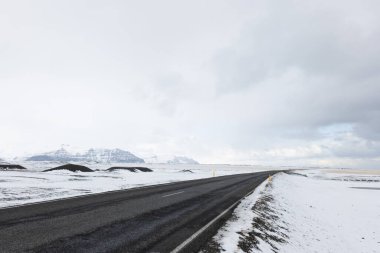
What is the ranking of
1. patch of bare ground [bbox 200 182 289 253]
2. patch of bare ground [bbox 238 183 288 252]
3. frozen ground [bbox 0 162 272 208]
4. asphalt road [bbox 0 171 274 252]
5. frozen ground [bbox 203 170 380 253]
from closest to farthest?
1. asphalt road [bbox 0 171 274 252]
2. patch of bare ground [bbox 200 182 289 253]
3. patch of bare ground [bbox 238 183 288 252]
4. frozen ground [bbox 203 170 380 253]
5. frozen ground [bbox 0 162 272 208]

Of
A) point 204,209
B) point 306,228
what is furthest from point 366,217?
point 204,209

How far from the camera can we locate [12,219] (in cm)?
926

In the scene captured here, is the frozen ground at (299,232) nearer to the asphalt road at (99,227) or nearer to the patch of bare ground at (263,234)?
the patch of bare ground at (263,234)

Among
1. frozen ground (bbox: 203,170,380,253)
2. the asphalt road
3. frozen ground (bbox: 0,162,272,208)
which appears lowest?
frozen ground (bbox: 203,170,380,253)

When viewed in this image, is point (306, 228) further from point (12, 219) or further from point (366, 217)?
point (12, 219)

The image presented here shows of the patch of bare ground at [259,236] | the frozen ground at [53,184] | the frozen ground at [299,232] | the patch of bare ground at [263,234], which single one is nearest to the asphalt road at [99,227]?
the patch of bare ground at [259,236]

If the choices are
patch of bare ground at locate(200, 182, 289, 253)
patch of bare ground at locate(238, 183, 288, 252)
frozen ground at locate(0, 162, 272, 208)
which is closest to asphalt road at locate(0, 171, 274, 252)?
patch of bare ground at locate(200, 182, 289, 253)

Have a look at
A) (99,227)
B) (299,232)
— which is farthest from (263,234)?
(99,227)

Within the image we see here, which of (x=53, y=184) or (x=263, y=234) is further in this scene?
(x=53, y=184)

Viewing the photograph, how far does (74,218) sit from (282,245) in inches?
261

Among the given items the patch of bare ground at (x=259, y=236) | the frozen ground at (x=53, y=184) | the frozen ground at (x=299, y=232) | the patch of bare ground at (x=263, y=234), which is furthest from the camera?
the frozen ground at (x=53, y=184)

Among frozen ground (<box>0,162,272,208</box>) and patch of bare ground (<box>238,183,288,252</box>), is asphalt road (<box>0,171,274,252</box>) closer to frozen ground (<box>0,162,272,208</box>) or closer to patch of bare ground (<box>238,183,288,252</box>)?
patch of bare ground (<box>238,183,288,252</box>)

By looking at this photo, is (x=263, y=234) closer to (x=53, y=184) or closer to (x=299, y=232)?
(x=299, y=232)

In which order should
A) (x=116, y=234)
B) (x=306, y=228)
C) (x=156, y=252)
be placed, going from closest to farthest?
(x=156, y=252), (x=116, y=234), (x=306, y=228)
